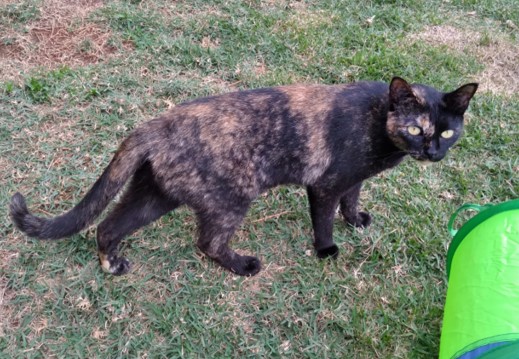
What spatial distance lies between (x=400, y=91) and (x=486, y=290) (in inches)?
42.5

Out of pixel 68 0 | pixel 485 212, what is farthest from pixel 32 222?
pixel 68 0

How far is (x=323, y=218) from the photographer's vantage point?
2787 mm

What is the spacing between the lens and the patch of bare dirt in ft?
14.3

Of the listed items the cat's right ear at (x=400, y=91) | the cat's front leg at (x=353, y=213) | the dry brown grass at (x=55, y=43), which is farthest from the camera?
the dry brown grass at (x=55, y=43)

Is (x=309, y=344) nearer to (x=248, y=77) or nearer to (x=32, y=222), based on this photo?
(x=32, y=222)

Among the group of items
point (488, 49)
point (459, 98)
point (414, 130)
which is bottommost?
point (488, 49)

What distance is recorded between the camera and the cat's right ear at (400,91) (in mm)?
2350

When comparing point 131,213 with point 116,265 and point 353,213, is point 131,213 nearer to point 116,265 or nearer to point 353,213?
point 116,265

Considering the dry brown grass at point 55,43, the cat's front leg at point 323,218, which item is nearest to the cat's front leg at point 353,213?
the cat's front leg at point 323,218

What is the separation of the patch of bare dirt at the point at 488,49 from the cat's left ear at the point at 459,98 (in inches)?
82.9

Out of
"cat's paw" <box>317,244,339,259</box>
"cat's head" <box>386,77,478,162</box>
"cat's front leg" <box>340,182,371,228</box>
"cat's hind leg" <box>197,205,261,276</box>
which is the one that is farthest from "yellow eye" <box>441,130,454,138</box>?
"cat's hind leg" <box>197,205,261,276</box>

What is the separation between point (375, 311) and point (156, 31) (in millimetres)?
3262

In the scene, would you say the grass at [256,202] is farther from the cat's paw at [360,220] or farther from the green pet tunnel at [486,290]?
the green pet tunnel at [486,290]

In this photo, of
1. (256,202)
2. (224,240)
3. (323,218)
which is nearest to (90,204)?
(224,240)
